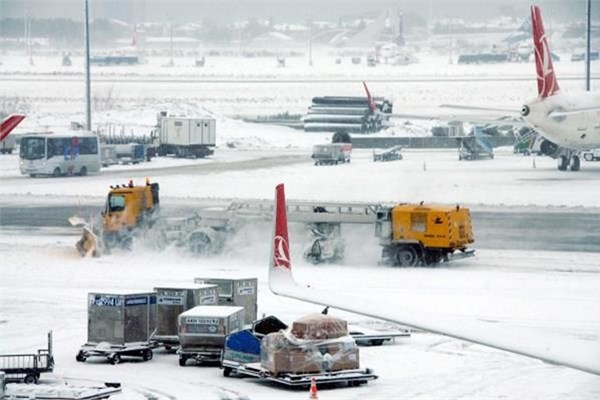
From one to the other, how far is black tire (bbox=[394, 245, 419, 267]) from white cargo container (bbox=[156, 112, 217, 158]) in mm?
34565

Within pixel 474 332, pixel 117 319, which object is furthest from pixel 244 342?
pixel 474 332

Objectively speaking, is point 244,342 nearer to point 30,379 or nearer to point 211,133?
point 30,379

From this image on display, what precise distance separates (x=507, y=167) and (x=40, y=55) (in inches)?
1437

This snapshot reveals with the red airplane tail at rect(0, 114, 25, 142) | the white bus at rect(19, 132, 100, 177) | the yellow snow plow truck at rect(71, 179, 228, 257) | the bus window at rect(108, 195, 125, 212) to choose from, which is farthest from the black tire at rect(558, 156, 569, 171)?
the red airplane tail at rect(0, 114, 25, 142)

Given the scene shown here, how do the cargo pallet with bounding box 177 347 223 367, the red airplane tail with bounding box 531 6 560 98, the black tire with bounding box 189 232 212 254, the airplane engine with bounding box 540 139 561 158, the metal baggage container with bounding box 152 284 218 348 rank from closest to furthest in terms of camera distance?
the cargo pallet with bounding box 177 347 223 367, the metal baggage container with bounding box 152 284 218 348, the black tire with bounding box 189 232 212 254, the red airplane tail with bounding box 531 6 560 98, the airplane engine with bounding box 540 139 561 158

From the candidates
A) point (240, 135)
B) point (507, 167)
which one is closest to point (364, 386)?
point (507, 167)

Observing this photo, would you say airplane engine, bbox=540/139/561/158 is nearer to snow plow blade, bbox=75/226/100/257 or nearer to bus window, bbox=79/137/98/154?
bus window, bbox=79/137/98/154

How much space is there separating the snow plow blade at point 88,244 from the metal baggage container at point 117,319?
13.9 metres

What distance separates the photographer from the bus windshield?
203 ft

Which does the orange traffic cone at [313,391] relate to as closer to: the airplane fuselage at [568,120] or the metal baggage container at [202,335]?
the metal baggage container at [202,335]

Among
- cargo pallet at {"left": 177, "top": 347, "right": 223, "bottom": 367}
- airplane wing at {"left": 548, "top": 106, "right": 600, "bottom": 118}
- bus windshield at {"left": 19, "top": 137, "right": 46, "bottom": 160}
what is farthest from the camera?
airplane wing at {"left": 548, "top": 106, "right": 600, "bottom": 118}

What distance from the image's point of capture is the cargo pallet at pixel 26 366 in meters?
→ 24.3

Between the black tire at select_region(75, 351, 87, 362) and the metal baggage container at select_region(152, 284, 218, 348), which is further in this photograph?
the metal baggage container at select_region(152, 284, 218, 348)

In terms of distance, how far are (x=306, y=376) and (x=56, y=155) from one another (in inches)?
1591
